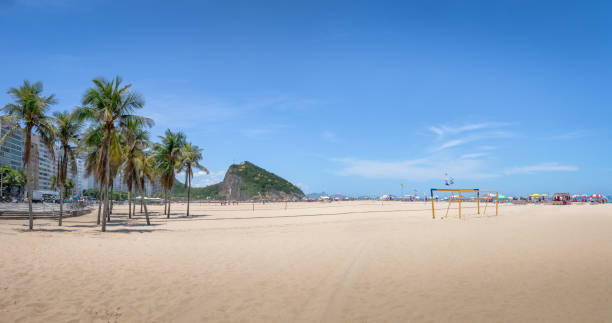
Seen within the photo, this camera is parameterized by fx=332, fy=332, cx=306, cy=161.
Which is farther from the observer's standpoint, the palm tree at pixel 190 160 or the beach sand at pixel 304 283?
the palm tree at pixel 190 160

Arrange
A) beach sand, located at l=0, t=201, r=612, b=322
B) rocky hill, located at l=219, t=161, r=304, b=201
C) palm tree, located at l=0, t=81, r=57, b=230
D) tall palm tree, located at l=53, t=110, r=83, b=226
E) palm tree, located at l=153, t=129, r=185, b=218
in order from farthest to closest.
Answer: rocky hill, located at l=219, t=161, r=304, b=201 < palm tree, located at l=153, t=129, r=185, b=218 < tall palm tree, located at l=53, t=110, r=83, b=226 < palm tree, located at l=0, t=81, r=57, b=230 < beach sand, located at l=0, t=201, r=612, b=322

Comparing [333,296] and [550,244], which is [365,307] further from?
[550,244]

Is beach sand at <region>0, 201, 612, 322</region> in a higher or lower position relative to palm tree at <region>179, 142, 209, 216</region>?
lower

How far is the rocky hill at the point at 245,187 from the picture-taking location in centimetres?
13062

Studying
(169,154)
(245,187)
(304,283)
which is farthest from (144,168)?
(245,187)

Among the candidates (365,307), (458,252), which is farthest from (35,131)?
(458,252)

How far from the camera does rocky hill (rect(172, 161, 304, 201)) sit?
131m

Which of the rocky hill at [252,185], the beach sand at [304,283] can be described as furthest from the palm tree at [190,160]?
the rocky hill at [252,185]

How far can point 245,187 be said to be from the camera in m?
141

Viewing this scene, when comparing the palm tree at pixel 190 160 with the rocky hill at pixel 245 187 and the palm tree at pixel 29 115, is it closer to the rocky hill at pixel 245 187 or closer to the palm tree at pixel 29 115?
the palm tree at pixel 29 115

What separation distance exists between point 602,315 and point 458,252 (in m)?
5.48

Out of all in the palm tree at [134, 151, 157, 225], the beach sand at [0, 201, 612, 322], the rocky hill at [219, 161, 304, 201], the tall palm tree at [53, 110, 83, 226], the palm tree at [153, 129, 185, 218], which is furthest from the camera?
the rocky hill at [219, 161, 304, 201]

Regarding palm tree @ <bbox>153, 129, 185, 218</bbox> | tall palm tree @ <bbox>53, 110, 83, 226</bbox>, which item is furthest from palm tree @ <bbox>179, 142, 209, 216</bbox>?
tall palm tree @ <bbox>53, 110, 83, 226</bbox>

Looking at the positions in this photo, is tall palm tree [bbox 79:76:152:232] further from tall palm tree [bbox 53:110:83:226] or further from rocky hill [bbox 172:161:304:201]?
rocky hill [bbox 172:161:304:201]
